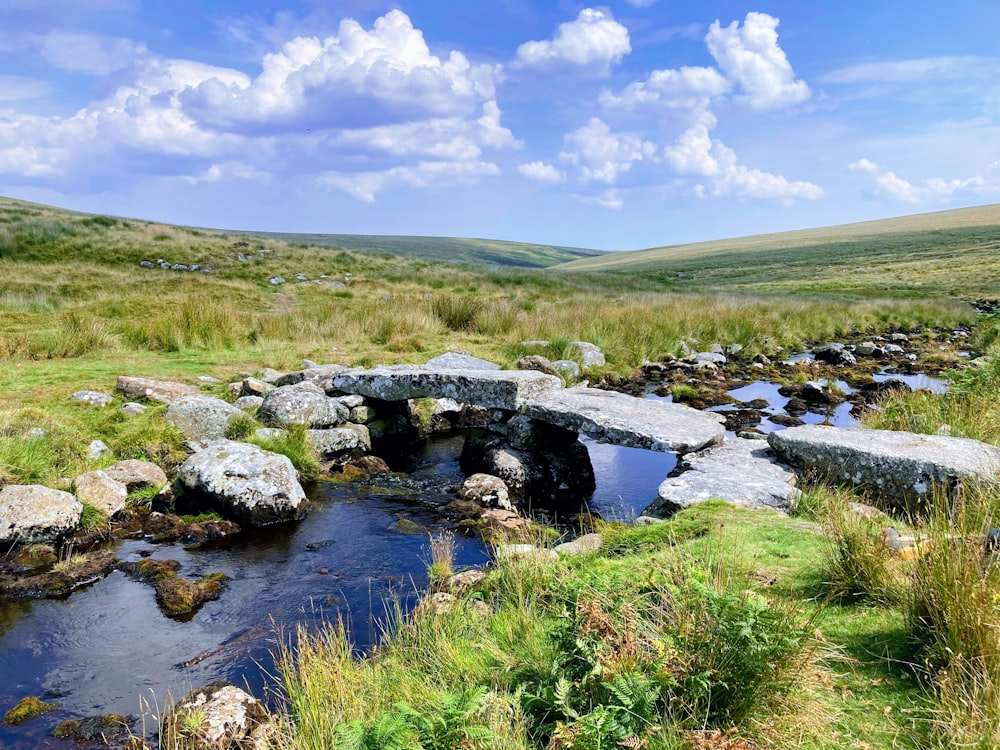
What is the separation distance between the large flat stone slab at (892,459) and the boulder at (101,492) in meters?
7.20

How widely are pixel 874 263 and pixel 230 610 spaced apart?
226 feet

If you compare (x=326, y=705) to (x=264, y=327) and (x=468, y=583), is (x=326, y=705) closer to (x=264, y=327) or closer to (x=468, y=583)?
(x=468, y=583)

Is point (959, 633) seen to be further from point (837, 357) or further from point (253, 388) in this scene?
point (837, 357)

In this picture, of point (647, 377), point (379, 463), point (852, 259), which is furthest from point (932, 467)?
point (852, 259)

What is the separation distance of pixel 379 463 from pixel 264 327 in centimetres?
843

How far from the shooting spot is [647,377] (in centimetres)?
1564

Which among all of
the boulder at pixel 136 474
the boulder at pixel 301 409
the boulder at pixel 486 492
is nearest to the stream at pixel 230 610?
the boulder at pixel 486 492

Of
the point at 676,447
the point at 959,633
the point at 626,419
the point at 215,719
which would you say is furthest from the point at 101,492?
the point at 959,633

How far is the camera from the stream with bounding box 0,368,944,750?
446 cm

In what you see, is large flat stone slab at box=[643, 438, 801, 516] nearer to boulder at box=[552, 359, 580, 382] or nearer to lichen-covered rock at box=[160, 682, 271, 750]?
lichen-covered rock at box=[160, 682, 271, 750]

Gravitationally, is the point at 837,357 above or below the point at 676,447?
below

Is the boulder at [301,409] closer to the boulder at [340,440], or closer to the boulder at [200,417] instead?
the boulder at [340,440]

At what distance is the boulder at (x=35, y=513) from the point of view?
250 inches

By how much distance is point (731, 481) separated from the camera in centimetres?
659
